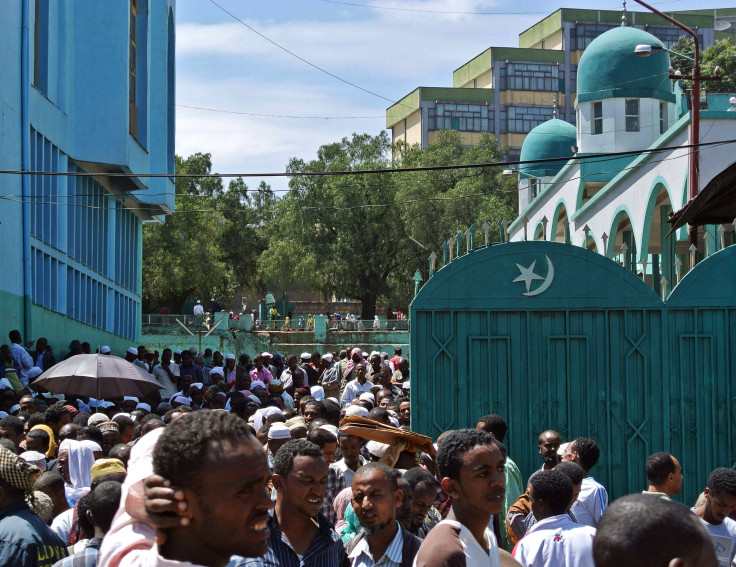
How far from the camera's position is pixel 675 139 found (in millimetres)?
21219

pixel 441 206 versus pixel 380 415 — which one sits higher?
pixel 441 206

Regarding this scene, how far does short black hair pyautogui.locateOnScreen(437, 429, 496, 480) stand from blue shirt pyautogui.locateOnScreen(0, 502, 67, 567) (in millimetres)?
1867

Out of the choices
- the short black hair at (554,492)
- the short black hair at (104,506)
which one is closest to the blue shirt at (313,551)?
the short black hair at (104,506)

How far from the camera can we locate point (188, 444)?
8.39ft

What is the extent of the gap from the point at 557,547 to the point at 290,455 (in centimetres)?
145

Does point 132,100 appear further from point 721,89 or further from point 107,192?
point 721,89

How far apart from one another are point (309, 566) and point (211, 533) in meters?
2.60

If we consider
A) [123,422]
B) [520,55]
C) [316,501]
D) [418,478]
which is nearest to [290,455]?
[316,501]

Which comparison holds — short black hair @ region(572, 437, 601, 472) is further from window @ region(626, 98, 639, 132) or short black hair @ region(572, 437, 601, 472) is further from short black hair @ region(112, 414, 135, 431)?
window @ region(626, 98, 639, 132)

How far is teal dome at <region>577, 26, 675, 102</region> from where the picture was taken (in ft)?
95.1

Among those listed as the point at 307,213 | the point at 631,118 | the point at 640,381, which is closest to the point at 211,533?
the point at 640,381

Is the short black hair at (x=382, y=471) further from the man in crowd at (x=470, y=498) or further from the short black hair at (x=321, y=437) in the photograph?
the short black hair at (x=321, y=437)

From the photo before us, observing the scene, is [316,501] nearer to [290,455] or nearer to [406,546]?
[290,455]

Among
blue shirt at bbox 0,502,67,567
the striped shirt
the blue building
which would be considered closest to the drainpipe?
the blue building
